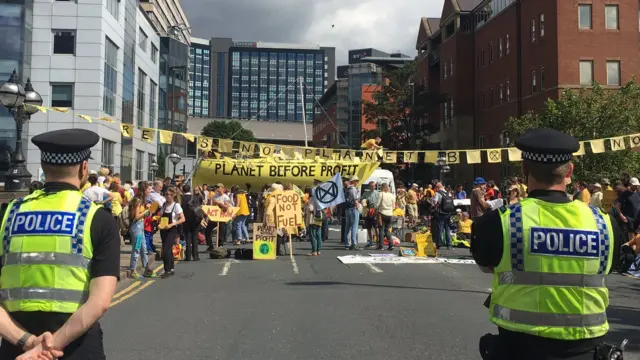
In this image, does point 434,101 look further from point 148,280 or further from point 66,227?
point 66,227

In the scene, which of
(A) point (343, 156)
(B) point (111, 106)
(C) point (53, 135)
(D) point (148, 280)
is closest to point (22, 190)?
(D) point (148, 280)

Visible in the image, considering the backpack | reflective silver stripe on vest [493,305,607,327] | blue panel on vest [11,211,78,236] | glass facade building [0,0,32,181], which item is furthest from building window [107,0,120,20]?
reflective silver stripe on vest [493,305,607,327]

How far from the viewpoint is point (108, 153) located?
4306 centimetres

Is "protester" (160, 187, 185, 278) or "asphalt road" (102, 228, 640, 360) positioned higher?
"protester" (160, 187, 185, 278)

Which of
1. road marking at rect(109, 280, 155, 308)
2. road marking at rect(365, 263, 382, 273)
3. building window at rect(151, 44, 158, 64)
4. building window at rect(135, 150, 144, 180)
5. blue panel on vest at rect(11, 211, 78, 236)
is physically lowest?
road marking at rect(109, 280, 155, 308)

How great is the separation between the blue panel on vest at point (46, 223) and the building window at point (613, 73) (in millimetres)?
39902

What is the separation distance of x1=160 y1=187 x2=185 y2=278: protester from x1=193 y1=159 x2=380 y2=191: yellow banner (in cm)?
807

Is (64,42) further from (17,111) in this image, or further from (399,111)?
(399,111)

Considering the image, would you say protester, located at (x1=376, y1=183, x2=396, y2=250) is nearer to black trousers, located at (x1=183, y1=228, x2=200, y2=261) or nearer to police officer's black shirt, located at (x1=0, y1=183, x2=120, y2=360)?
black trousers, located at (x1=183, y1=228, x2=200, y2=261)

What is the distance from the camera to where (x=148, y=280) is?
12.1m

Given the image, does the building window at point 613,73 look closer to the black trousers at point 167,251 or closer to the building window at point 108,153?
the building window at point 108,153

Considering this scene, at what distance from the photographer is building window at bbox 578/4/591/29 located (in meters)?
37.6

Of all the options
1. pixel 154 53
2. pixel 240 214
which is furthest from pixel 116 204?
pixel 154 53

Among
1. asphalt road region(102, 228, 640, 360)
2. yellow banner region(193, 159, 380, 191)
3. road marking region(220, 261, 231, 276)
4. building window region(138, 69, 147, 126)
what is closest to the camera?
asphalt road region(102, 228, 640, 360)
